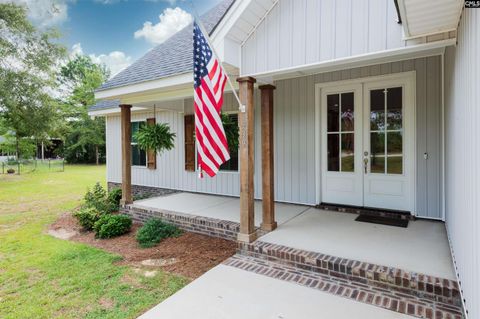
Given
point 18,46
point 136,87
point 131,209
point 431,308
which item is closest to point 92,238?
point 131,209

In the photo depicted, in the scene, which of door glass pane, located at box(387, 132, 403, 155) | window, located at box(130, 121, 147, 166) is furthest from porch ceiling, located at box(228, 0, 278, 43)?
window, located at box(130, 121, 147, 166)

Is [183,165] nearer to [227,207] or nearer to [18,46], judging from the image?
[227,207]

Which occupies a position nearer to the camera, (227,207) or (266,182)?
(266,182)

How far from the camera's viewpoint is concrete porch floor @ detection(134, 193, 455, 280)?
3074 millimetres

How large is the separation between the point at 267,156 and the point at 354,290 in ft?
6.88

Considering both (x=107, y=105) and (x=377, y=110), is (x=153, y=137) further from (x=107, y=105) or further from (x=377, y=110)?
(x=107, y=105)

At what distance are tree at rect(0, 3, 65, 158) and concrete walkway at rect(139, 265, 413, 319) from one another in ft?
49.1

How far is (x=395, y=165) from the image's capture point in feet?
15.6

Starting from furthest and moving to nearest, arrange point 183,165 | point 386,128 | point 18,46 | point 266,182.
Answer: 1. point 18,46
2. point 183,165
3. point 386,128
4. point 266,182

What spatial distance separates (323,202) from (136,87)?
14.4 feet

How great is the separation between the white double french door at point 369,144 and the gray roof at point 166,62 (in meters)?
2.78

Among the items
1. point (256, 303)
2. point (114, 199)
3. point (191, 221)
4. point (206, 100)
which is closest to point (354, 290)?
point (256, 303)

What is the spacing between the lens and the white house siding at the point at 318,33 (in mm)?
2953

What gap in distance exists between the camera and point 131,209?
247 inches
